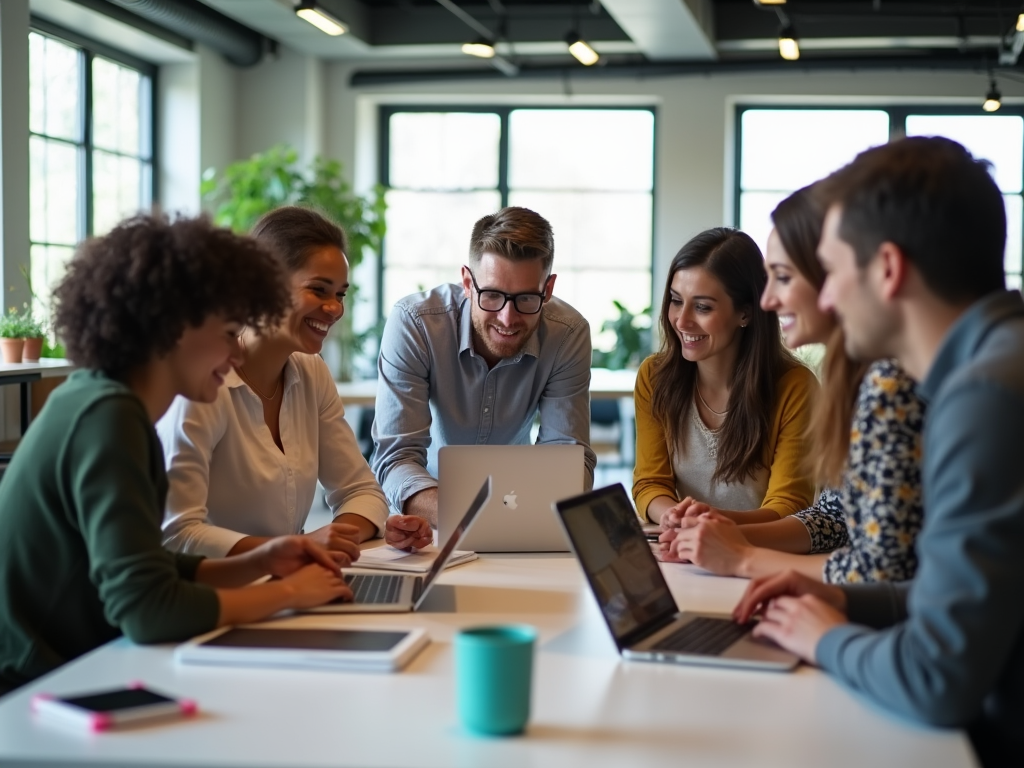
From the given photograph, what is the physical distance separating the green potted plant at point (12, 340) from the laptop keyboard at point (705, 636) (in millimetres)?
4552

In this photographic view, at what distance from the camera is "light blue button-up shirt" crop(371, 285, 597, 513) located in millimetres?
3076

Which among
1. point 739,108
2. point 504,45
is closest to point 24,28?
point 504,45

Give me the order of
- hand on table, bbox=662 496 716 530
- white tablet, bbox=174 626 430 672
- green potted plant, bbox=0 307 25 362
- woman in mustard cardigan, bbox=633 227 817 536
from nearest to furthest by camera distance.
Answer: white tablet, bbox=174 626 430 672 → hand on table, bbox=662 496 716 530 → woman in mustard cardigan, bbox=633 227 817 536 → green potted plant, bbox=0 307 25 362

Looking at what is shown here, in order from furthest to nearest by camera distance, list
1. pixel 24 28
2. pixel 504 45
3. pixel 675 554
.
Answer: pixel 504 45 < pixel 24 28 < pixel 675 554

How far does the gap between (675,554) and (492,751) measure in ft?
3.55

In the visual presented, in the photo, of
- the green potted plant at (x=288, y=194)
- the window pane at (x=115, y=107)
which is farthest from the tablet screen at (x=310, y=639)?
the window pane at (x=115, y=107)

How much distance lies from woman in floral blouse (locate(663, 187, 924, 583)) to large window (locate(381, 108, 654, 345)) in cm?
716

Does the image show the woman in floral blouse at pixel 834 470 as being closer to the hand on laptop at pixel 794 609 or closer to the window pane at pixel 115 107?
the hand on laptop at pixel 794 609

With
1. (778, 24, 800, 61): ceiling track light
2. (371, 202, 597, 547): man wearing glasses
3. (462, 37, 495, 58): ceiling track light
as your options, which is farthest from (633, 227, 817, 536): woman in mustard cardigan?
(462, 37, 495, 58): ceiling track light

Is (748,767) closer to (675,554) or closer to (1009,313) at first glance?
(1009,313)

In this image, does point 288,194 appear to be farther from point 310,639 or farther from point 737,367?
point 310,639

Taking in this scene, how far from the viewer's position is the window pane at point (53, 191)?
702 centimetres

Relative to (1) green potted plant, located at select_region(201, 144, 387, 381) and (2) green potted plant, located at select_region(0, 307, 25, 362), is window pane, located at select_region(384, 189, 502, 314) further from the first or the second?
(2) green potted plant, located at select_region(0, 307, 25, 362)

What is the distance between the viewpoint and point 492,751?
124 centimetres
